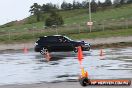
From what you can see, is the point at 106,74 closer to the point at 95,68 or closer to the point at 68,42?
the point at 95,68

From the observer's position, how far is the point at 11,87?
1969 cm

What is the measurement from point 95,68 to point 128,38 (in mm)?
26008

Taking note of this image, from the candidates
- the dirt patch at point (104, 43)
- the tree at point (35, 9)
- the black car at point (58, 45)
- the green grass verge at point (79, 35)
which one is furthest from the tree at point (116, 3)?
the black car at point (58, 45)

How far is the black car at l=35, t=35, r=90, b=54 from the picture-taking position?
1641 inches

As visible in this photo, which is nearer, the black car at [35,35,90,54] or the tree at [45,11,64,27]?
the black car at [35,35,90,54]

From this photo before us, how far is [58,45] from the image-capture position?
42.6m

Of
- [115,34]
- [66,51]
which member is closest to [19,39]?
[115,34]

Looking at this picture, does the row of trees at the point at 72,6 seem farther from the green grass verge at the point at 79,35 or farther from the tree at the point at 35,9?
the green grass verge at the point at 79,35

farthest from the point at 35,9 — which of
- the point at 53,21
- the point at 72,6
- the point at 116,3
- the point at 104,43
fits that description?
the point at 104,43

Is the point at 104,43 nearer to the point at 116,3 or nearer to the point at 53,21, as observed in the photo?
the point at 53,21

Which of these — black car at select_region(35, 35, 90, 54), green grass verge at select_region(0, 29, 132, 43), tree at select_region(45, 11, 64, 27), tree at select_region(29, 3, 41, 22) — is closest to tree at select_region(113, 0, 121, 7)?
tree at select_region(29, 3, 41, 22)

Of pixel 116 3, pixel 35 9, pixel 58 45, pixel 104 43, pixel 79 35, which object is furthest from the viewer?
pixel 116 3

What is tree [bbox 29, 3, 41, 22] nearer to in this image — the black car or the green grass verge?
the green grass verge

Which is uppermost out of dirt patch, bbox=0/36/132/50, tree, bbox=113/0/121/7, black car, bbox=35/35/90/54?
tree, bbox=113/0/121/7
